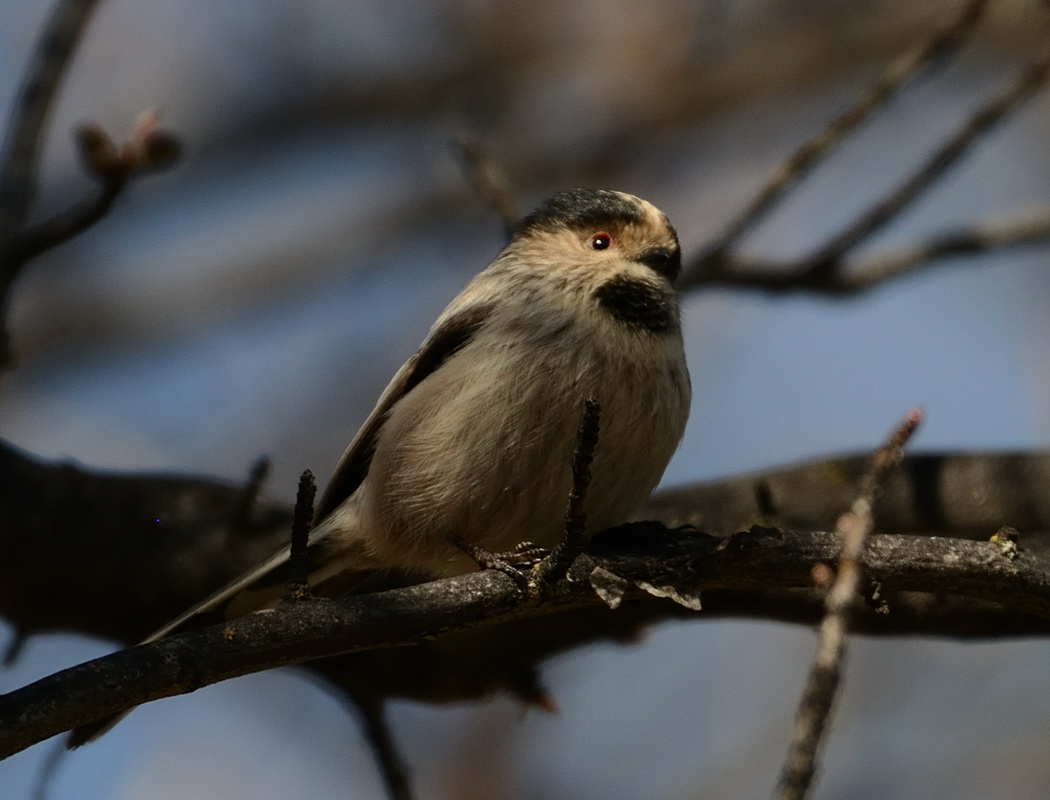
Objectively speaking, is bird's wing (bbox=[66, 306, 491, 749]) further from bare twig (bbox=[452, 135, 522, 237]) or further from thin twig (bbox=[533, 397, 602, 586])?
thin twig (bbox=[533, 397, 602, 586])

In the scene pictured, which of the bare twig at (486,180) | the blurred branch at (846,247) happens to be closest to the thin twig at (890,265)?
the blurred branch at (846,247)

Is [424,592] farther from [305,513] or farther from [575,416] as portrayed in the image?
[575,416]

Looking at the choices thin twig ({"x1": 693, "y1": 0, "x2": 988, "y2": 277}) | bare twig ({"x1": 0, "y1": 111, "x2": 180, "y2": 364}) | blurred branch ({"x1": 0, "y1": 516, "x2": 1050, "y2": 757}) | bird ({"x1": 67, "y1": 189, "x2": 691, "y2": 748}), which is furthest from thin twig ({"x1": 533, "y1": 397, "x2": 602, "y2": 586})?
thin twig ({"x1": 693, "y1": 0, "x2": 988, "y2": 277})

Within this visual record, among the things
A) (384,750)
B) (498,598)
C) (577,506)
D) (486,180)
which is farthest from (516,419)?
(486,180)

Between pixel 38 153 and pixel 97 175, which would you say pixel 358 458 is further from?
pixel 38 153

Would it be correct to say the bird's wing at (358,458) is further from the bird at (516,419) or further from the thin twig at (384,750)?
the thin twig at (384,750)

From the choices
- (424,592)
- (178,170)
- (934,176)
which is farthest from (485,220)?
(424,592)

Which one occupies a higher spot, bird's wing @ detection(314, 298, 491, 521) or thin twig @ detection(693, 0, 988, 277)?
thin twig @ detection(693, 0, 988, 277)

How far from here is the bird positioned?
3926 mm

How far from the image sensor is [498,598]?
3.15m

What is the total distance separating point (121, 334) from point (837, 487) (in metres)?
5.23

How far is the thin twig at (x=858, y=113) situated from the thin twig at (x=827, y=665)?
3.00 m

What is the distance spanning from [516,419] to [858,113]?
218 cm

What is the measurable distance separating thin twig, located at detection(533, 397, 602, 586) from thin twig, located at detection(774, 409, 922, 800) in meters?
0.67
